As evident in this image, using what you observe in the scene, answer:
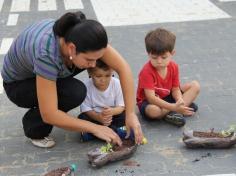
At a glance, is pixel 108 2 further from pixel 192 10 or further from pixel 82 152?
pixel 82 152

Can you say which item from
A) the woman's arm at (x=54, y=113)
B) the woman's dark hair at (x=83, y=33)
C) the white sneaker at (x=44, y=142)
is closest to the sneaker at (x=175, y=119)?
the woman's arm at (x=54, y=113)

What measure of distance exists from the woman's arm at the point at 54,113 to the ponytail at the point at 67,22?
31 cm

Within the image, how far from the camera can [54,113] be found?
9.37 feet

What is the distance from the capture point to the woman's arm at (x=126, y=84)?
297 centimetres

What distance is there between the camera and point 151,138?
3352 millimetres

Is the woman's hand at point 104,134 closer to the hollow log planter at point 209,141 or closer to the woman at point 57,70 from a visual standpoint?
the woman at point 57,70

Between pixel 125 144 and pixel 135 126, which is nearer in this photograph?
pixel 135 126

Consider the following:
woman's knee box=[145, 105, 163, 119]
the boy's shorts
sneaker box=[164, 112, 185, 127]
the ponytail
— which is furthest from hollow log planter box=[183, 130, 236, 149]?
the ponytail

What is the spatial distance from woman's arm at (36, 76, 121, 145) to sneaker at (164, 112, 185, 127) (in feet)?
2.21

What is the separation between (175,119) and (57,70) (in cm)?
105

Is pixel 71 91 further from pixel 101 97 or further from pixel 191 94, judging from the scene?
pixel 191 94

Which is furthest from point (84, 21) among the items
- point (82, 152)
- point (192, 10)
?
point (192, 10)

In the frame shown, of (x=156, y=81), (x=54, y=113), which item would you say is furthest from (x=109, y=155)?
(x=156, y=81)

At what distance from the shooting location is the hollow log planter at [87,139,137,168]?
297cm
